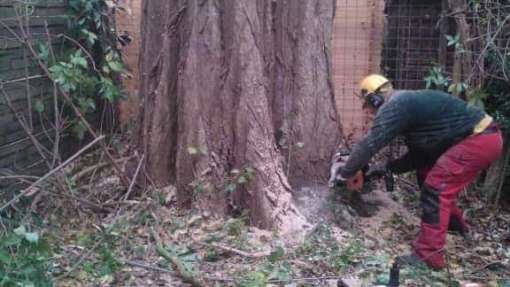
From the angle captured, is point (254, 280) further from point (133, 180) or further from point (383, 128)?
point (133, 180)

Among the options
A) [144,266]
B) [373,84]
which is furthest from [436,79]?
[144,266]

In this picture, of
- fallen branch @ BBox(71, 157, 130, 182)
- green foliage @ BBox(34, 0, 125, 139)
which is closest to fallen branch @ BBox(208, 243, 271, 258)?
fallen branch @ BBox(71, 157, 130, 182)

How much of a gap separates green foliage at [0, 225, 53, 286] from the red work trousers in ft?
9.03

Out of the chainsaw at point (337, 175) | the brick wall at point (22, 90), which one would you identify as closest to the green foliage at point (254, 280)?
the chainsaw at point (337, 175)

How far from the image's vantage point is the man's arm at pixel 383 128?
4.74m

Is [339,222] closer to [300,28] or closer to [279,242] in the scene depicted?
[279,242]

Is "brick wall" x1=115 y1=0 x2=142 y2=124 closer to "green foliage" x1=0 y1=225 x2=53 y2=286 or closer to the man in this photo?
the man

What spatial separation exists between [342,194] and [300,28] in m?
1.44

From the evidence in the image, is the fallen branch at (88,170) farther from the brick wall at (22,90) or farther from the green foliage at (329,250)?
the green foliage at (329,250)

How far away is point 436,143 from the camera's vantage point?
4883 mm

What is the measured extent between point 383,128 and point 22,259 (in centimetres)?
273

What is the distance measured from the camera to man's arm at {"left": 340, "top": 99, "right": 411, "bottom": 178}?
15.6 feet

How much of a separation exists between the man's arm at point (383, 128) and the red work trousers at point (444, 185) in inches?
16.7

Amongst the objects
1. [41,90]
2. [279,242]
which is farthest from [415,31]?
[41,90]
